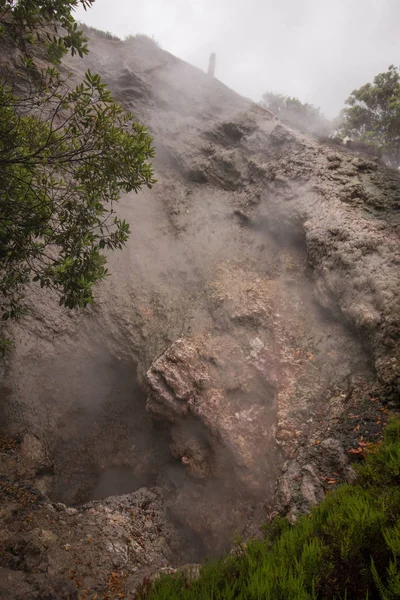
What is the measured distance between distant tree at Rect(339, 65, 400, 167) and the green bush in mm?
16009

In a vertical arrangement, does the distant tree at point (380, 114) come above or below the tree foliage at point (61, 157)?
above

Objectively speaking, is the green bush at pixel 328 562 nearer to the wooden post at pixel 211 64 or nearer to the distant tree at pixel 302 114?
the distant tree at pixel 302 114

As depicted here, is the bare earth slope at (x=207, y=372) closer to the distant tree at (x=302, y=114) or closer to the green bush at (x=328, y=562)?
the green bush at (x=328, y=562)

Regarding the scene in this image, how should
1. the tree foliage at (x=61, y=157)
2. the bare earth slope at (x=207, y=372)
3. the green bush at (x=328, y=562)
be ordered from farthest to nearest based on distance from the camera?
the bare earth slope at (x=207, y=372)
the tree foliage at (x=61, y=157)
the green bush at (x=328, y=562)

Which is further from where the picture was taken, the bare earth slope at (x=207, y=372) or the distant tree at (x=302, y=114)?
the distant tree at (x=302, y=114)

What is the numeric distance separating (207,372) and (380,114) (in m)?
16.6

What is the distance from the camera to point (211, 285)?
9602mm

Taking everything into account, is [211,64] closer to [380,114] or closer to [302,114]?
[302,114]

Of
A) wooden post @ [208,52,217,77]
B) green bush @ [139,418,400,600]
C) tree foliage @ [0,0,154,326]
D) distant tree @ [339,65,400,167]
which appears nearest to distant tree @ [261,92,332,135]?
distant tree @ [339,65,400,167]

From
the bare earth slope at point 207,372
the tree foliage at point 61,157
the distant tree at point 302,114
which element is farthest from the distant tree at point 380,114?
the tree foliage at point 61,157

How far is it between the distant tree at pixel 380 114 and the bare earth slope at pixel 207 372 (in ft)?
25.4

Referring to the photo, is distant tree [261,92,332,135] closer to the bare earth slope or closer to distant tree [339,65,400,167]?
distant tree [339,65,400,167]

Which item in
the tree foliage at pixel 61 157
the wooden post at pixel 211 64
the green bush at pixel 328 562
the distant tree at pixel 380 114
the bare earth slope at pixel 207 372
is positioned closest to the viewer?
the green bush at pixel 328 562

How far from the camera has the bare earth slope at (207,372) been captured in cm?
547
